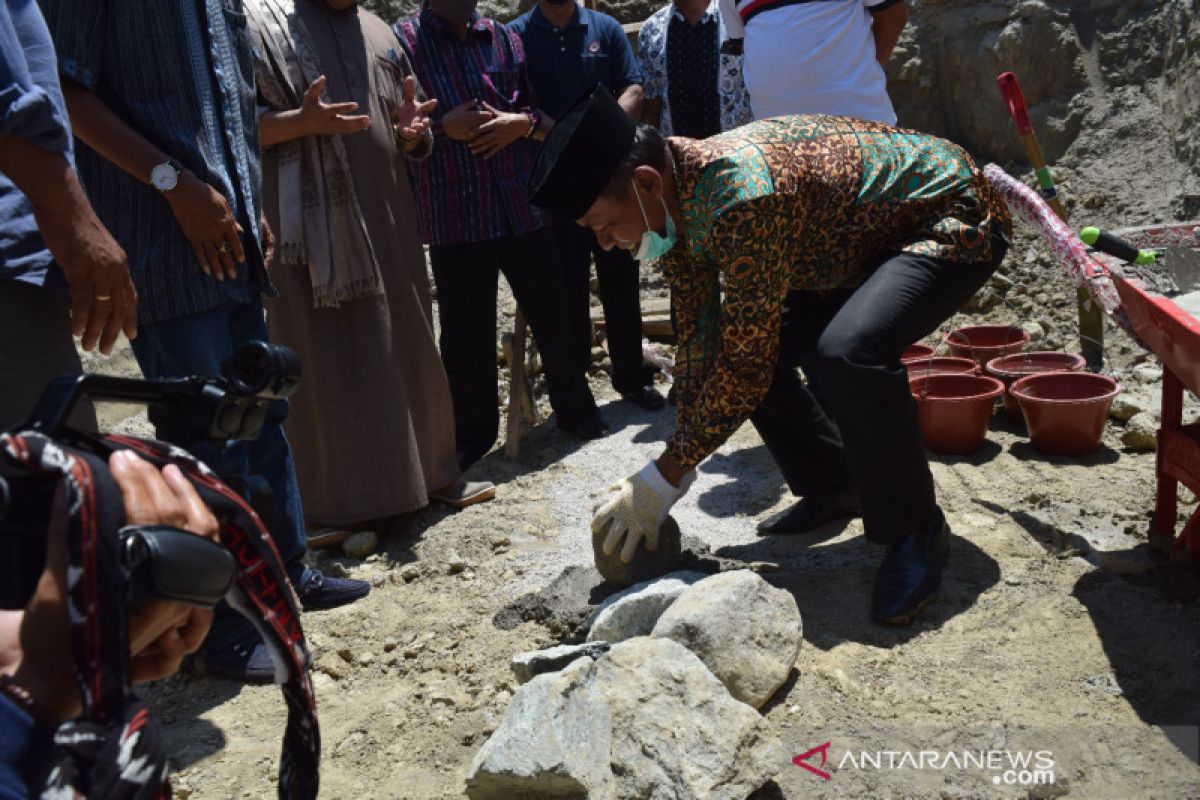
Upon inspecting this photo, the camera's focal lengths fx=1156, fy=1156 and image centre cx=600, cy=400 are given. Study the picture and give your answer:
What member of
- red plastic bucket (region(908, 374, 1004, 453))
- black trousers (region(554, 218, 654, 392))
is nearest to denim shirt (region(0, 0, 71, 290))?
black trousers (region(554, 218, 654, 392))

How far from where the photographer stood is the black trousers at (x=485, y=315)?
180 inches

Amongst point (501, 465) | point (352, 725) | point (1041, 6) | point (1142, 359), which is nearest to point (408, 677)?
point (352, 725)

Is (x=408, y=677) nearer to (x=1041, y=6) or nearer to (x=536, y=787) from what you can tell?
(x=536, y=787)

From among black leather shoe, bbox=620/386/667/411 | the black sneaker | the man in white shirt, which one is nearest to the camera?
the black sneaker

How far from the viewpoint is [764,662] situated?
108 inches

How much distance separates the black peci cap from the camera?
9.50ft

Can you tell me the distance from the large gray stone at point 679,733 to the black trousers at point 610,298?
2.62 m

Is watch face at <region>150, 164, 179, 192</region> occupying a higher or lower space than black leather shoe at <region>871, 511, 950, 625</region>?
higher

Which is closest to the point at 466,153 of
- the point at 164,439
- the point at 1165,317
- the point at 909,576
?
the point at 909,576

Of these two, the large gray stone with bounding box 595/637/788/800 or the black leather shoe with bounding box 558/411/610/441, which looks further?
the black leather shoe with bounding box 558/411/610/441

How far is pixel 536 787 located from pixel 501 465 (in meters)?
2.65

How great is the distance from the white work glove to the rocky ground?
0.88ft

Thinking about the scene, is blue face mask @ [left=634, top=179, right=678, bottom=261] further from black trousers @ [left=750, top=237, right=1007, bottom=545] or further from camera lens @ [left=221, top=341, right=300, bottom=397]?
camera lens @ [left=221, top=341, right=300, bottom=397]

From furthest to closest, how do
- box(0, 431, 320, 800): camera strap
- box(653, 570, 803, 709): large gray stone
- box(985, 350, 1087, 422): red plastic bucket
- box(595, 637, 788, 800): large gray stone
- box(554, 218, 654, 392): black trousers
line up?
box(554, 218, 654, 392): black trousers, box(985, 350, 1087, 422): red plastic bucket, box(653, 570, 803, 709): large gray stone, box(595, 637, 788, 800): large gray stone, box(0, 431, 320, 800): camera strap
